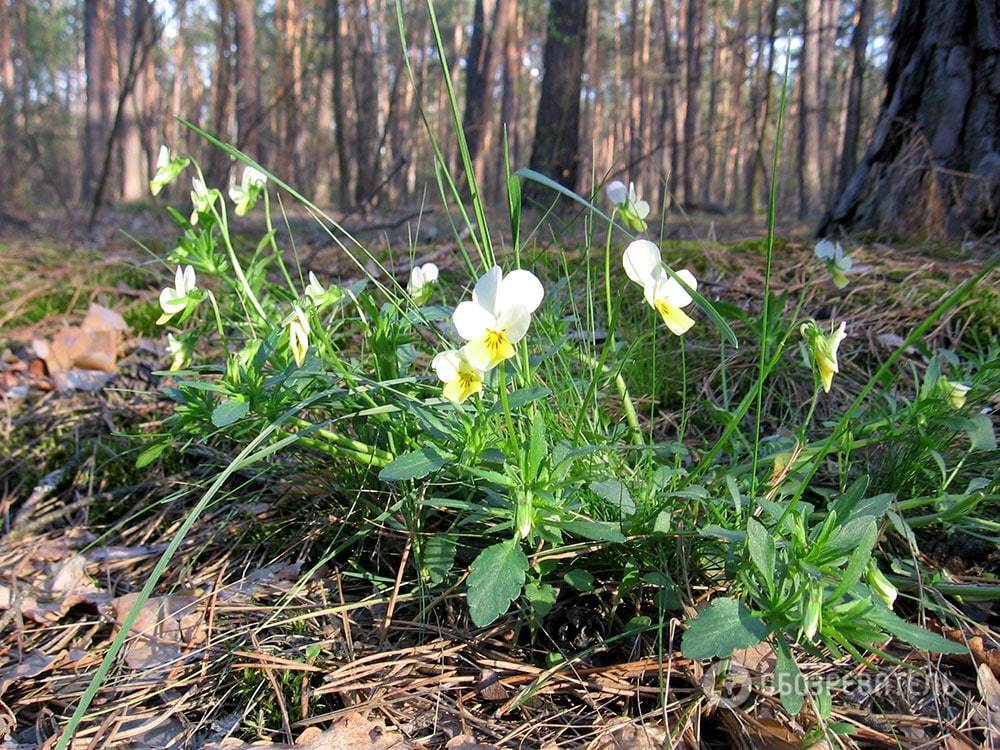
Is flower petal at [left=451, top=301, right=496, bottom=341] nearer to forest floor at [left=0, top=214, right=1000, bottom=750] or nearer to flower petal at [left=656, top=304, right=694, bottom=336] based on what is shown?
flower petal at [left=656, top=304, right=694, bottom=336]

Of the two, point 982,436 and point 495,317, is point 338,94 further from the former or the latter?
point 982,436

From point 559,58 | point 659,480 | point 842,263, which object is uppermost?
point 559,58

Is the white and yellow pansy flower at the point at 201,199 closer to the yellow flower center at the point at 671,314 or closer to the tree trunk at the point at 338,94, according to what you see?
the yellow flower center at the point at 671,314

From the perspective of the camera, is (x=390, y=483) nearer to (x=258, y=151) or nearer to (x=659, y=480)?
(x=659, y=480)

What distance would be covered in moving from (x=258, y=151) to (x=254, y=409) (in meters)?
12.8

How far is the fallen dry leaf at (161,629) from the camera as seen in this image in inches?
49.6

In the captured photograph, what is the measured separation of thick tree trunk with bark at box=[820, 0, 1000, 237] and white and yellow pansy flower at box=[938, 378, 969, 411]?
6.17ft

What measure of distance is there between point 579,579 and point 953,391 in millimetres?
720

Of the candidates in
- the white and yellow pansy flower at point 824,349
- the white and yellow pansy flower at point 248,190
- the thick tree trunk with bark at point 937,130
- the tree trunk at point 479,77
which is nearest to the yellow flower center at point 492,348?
the white and yellow pansy flower at point 824,349

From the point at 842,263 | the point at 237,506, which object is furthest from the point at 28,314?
the point at 842,263

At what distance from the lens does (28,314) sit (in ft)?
9.51

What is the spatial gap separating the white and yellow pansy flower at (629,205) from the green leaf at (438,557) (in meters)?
0.72

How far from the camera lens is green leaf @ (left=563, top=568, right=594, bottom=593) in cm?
113

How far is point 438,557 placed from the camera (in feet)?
4.03
